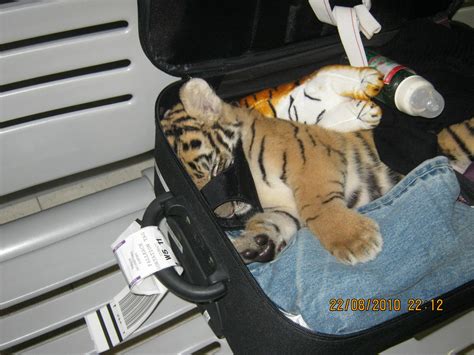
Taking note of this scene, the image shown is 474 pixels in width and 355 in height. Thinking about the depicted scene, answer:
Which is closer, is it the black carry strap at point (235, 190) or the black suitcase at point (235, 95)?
the black suitcase at point (235, 95)

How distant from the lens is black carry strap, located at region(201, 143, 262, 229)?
0.73m

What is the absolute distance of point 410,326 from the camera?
24.3 inches

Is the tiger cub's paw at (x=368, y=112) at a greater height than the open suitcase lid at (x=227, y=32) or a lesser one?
lesser

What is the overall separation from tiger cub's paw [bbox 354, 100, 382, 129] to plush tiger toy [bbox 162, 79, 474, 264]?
48 mm

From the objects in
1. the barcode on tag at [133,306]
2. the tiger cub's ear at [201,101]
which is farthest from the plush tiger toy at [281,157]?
the barcode on tag at [133,306]

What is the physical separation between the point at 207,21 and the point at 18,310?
615 millimetres

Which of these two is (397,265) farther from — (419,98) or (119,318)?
(119,318)

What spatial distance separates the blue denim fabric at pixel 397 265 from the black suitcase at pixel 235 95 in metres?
0.03

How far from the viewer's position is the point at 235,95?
0.87 metres

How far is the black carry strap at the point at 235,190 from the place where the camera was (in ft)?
2.39

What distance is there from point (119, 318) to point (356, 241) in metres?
0.41

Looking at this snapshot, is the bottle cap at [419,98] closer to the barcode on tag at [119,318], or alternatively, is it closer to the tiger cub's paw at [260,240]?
the tiger cub's paw at [260,240]

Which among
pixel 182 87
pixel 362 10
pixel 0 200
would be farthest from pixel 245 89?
pixel 0 200

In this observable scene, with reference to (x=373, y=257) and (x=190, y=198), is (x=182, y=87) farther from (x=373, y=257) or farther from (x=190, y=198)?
(x=373, y=257)
